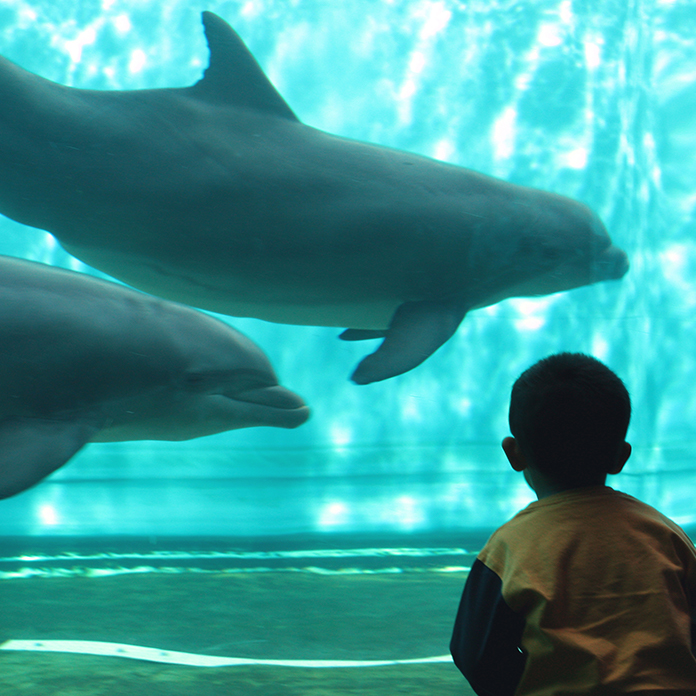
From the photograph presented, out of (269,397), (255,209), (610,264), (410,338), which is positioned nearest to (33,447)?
(269,397)

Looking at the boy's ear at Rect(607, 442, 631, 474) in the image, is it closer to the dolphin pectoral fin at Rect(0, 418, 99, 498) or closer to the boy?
the boy

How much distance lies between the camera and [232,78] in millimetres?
3516

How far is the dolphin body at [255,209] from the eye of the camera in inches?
124

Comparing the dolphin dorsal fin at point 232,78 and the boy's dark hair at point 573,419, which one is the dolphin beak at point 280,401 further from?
the boy's dark hair at point 573,419

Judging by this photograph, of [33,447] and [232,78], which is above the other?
[232,78]

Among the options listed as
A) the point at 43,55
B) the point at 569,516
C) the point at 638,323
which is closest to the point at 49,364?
the point at 569,516

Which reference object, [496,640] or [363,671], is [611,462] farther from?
[363,671]

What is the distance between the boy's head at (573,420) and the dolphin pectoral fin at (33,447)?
1732 millimetres

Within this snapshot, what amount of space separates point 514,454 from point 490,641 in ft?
1.20

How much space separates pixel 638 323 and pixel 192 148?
192 inches

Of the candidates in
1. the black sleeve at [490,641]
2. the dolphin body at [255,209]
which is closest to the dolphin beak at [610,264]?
the dolphin body at [255,209]

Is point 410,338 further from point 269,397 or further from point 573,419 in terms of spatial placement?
point 573,419

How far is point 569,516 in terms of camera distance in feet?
4.36

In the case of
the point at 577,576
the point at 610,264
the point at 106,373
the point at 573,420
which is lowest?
the point at 577,576
